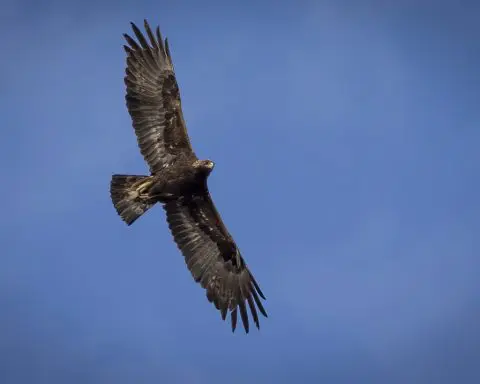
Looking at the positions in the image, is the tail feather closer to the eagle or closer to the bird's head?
the eagle

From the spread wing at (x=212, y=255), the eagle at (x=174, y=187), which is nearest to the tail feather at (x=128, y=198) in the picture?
the eagle at (x=174, y=187)

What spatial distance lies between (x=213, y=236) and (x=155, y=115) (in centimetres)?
302

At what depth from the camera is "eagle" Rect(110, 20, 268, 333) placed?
17.0 meters

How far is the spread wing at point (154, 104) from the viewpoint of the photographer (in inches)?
683

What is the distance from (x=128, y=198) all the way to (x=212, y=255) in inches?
95.0

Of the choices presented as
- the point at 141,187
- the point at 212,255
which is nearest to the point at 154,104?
the point at 141,187

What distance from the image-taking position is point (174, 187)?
56.3 feet

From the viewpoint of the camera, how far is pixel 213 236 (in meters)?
18.0

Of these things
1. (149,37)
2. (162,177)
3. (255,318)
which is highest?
(149,37)

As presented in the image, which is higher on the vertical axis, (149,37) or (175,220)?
(149,37)

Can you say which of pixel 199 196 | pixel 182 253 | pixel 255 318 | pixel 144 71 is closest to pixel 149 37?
pixel 144 71

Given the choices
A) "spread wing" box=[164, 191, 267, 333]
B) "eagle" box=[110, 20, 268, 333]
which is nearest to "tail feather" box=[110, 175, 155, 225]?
"eagle" box=[110, 20, 268, 333]

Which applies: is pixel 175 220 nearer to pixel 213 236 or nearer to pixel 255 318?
pixel 213 236

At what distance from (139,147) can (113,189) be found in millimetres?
1098
